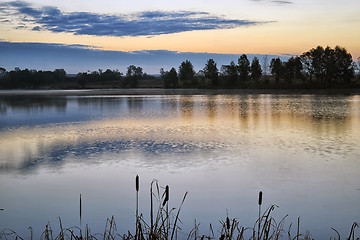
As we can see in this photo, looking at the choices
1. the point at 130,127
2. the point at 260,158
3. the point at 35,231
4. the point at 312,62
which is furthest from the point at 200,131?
the point at 312,62

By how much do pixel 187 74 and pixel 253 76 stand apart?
2812cm

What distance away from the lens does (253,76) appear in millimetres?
112188

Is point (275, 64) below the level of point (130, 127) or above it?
above

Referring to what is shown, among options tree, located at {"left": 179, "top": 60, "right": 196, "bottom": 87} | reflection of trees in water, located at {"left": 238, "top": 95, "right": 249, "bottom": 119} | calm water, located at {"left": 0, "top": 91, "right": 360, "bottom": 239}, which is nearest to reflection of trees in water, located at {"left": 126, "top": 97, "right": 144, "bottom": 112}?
reflection of trees in water, located at {"left": 238, "top": 95, "right": 249, "bottom": 119}

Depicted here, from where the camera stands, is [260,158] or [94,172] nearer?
[94,172]

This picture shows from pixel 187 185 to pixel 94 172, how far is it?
276 centimetres

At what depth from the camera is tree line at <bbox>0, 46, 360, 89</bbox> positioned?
94.6m

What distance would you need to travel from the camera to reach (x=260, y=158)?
11.9 meters

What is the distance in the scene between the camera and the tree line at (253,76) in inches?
3725

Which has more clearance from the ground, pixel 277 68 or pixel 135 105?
pixel 277 68

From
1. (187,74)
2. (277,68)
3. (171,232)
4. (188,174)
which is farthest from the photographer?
(187,74)

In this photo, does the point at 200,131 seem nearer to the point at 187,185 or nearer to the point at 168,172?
the point at 168,172

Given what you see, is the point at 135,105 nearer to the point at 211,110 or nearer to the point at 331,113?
the point at 211,110

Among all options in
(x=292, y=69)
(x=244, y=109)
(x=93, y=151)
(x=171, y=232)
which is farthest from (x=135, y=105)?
(x=292, y=69)
